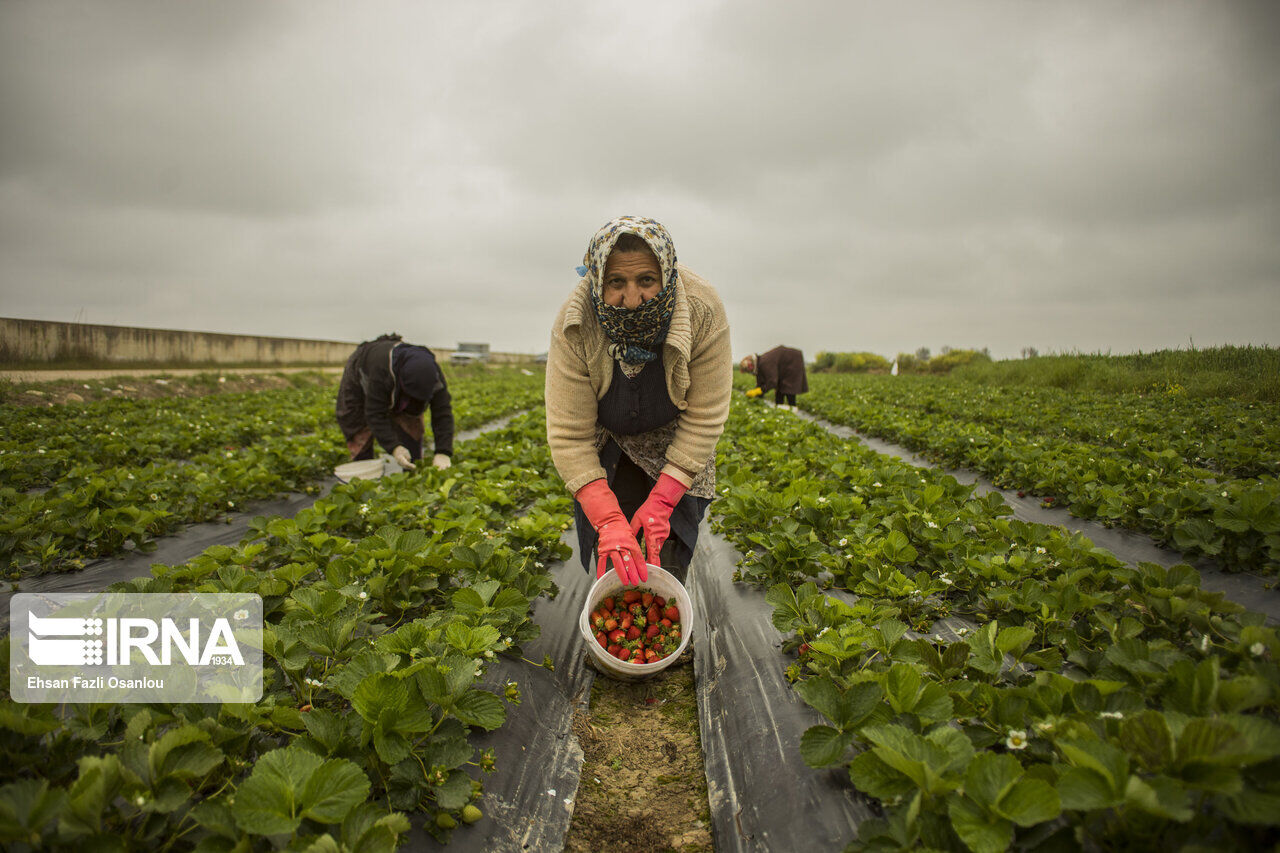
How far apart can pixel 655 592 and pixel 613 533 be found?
1.57 ft

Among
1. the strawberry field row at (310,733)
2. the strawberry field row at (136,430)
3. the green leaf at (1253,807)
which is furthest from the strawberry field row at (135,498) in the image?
the green leaf at (1253,807)

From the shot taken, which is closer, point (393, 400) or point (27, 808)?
point (27, 808)

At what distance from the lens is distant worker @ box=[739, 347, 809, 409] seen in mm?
→ 13695

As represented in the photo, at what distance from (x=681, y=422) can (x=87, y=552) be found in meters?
3.80

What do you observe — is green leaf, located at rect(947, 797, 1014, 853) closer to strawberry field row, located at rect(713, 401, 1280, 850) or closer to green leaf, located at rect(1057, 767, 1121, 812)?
strawberry field row, located at rect(713, 401, 1280, 850)

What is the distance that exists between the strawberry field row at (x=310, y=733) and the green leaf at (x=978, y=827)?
1129 millimetres

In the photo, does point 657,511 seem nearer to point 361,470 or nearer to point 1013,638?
point 1013,638

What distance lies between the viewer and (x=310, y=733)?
142 cm

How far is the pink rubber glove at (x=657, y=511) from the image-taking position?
98.0 inches

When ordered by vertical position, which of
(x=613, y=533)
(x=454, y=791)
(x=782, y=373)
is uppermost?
(x=782, y=373)

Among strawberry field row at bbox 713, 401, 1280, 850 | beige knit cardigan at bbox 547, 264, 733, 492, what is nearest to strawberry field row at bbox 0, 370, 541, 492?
beige knit cardigan at bbox 547, 264, 733, 492

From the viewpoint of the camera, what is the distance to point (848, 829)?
1464 mm

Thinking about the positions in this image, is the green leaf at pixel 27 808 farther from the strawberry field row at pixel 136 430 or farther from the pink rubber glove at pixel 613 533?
the strawberry field row at pixel 136 430

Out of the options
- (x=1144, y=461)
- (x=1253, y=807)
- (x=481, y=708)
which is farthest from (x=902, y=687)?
(x=1144, y=461)
